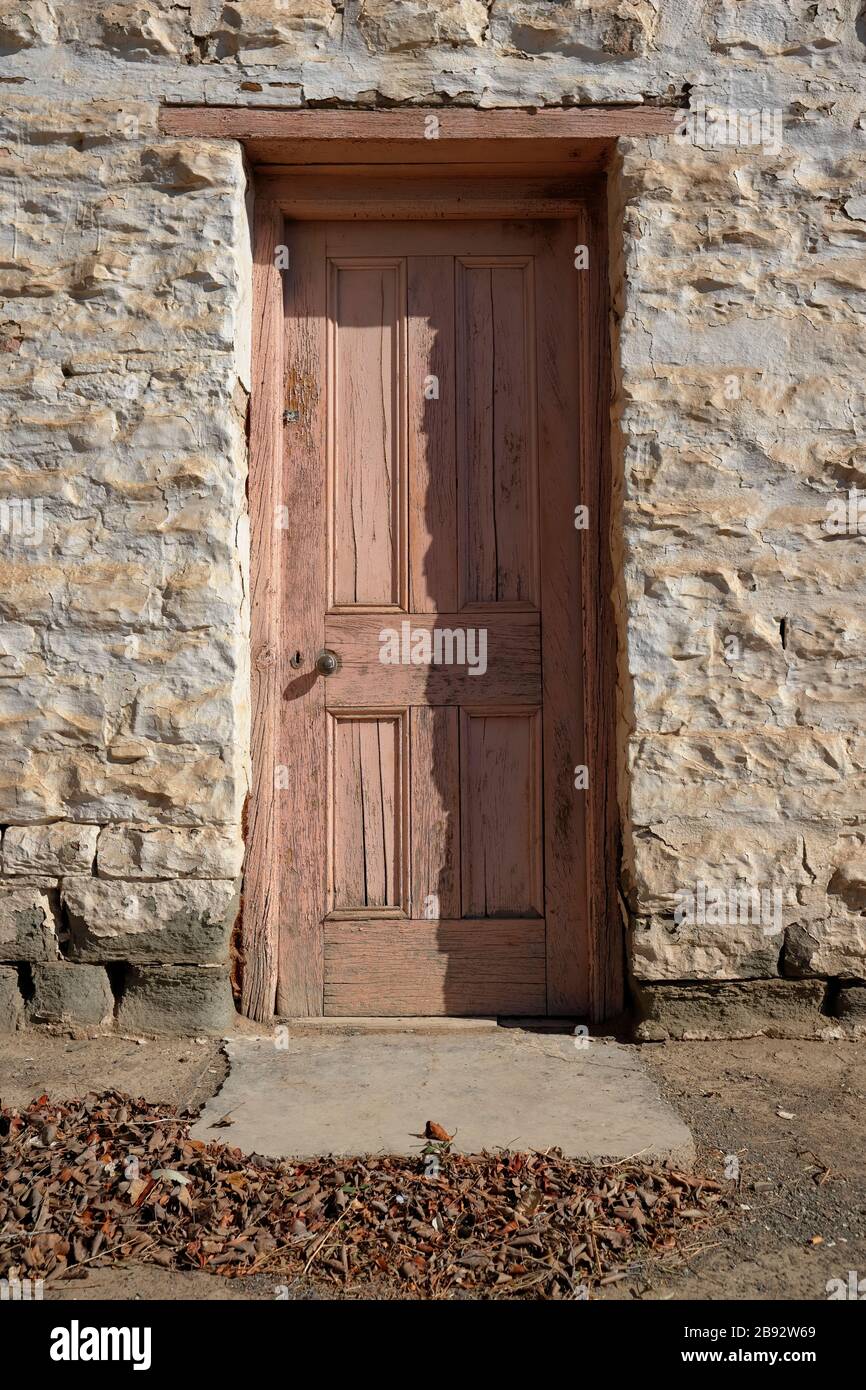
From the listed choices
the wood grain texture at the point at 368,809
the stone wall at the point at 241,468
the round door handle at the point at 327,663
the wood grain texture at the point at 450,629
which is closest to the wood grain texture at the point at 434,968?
the wood grain texture at the point at 450,629

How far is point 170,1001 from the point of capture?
119 inches

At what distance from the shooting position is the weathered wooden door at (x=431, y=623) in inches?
129

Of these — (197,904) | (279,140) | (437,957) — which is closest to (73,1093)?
(197,904)

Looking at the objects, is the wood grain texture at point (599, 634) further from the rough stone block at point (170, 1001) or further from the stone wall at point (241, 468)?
the rough stone block at point (170, 1001)

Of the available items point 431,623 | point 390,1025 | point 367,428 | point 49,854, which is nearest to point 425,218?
point 367,428

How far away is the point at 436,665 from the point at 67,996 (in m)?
1.48

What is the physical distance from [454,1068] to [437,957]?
20.3 inches

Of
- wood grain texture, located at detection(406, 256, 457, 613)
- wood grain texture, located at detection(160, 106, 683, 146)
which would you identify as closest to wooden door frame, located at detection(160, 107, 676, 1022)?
wood grain texture, located at detection(160, 106, 683, 146)

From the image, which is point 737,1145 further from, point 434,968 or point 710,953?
point 434,968

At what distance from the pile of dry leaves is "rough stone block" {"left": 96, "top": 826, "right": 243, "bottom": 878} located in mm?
794

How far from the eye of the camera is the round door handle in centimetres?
331

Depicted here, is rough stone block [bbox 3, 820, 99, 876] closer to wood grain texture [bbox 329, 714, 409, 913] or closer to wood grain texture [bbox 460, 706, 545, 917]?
wood grain texture [bbox 329, 714, 409, 913]

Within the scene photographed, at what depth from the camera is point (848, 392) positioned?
310 cm

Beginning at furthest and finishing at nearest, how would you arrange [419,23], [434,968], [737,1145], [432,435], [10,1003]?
[432,435] < [434,968] < [419,23] < [10,1003] < [737,1145]
